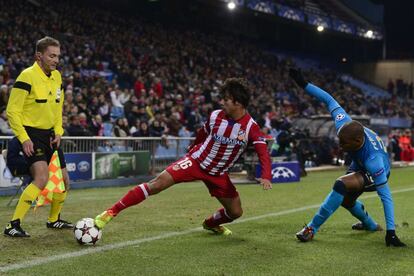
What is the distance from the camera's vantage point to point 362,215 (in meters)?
7.25

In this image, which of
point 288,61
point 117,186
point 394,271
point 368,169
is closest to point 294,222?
point 368,169

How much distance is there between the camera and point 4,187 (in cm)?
1230

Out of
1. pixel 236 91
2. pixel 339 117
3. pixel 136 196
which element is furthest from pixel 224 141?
pixel 339 117

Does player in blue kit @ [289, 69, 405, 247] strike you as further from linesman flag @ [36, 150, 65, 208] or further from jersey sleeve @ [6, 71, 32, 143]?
jersey sleeve @ [6, 71, 32, 143]

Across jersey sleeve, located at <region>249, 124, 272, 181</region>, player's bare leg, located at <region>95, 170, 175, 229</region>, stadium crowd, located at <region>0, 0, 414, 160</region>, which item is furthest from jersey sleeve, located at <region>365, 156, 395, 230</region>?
stadium crowd, located at <region>0, 0, 414, 160</region>

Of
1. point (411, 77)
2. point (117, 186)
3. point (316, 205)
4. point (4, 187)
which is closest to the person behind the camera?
point (316, 205)

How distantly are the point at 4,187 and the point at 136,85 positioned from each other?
1041cm

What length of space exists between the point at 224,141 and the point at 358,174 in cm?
151

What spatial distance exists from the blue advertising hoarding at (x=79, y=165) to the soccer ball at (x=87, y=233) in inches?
303

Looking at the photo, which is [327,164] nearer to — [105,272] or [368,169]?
[368,169]

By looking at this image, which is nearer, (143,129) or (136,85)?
(143,129)

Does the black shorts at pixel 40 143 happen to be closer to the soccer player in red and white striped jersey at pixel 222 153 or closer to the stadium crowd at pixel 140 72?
the soccer player in red and white striped jersey at pixel 222 153

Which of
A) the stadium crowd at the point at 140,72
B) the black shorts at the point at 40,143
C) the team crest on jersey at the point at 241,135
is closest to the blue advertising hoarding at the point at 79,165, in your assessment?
the stadium crowd at the point at 140,72

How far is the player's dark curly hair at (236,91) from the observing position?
644 cm
